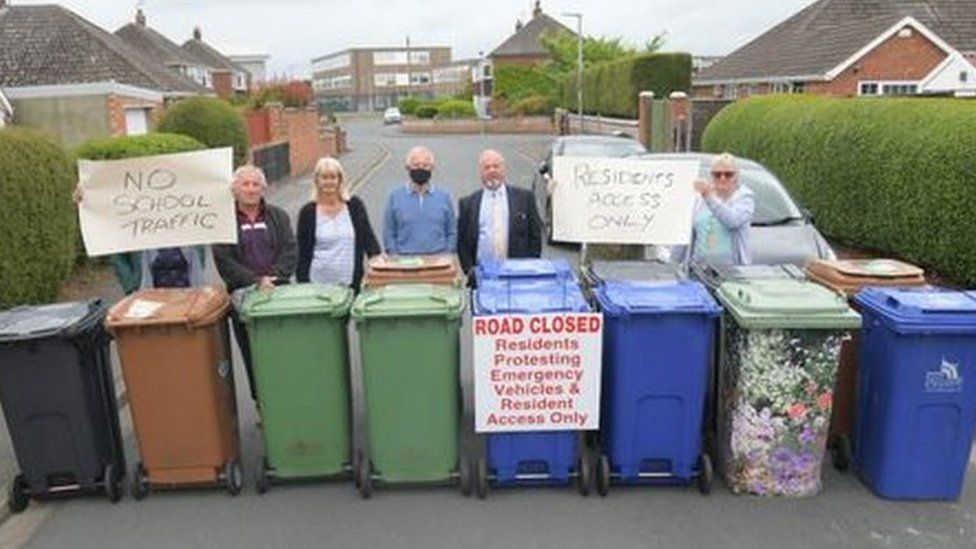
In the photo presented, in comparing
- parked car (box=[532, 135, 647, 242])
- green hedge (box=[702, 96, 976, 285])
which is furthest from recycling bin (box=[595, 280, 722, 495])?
parked car (box=[532, 135, 647, 242])

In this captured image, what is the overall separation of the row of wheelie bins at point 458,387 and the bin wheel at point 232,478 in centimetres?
1

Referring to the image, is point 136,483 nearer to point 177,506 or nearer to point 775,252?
point 177,506

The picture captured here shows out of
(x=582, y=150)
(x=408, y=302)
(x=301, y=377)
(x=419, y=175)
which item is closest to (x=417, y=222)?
(x=419, y=175)

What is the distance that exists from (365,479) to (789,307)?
2445 millimetres

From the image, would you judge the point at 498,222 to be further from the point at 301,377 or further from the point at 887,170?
the point at 887,170

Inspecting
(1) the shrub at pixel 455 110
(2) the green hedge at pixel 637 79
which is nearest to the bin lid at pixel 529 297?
(2) the green hedge at pixel 637 79

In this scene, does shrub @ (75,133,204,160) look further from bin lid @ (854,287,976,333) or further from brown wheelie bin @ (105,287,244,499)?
bin lid @ (854,287,976,333)

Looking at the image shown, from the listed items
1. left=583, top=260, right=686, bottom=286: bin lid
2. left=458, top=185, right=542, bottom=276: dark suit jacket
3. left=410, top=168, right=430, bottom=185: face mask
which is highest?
left=410, top=168, right=430, bottom=185: face mask

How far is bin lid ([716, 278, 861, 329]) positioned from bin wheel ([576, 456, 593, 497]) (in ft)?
3.78

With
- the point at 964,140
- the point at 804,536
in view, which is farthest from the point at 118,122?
the point at 804,536

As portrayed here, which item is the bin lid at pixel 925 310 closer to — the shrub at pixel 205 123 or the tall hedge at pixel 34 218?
the tall hedge at pixel 34 218

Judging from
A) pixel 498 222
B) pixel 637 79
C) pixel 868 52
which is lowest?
pixel 498 222

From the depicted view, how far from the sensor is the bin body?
5027 mm

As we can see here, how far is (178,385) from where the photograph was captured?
4.71 meters
